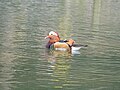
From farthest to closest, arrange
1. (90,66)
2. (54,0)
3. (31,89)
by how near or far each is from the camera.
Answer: (54,0) < (90,66) < (31,89)

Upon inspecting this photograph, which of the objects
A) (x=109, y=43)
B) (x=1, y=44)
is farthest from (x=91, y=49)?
(x=1, y=44)

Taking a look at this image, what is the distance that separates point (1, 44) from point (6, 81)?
30.4ft

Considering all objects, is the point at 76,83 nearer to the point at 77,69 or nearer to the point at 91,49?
the point at 77,69

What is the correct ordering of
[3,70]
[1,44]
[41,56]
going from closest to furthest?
[3,70] < [41,56] < [1,44]

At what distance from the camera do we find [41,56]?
25.2 m

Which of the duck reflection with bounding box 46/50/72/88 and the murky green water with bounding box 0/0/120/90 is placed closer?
the murky green water with bounding box 0/0/120/90

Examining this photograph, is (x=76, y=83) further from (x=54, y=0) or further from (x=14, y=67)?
(x=54, y=0)

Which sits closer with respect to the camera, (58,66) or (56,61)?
(58,66)

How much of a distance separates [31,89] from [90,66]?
18.1 feet

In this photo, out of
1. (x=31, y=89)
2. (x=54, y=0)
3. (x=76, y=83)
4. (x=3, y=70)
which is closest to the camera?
(x=31, y=89)

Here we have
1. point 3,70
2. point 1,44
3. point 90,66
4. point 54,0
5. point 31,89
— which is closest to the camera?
point 31,89

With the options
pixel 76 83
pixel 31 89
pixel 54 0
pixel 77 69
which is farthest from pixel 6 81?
pixel 54 0

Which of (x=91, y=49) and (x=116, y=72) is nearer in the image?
(x=116, y=72)

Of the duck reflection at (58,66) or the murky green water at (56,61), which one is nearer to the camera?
the murky green water at (56,61)
